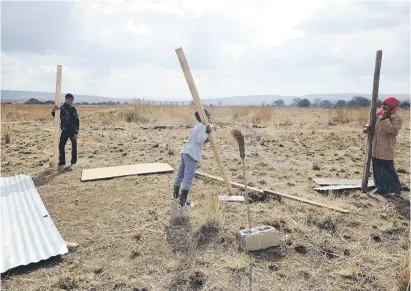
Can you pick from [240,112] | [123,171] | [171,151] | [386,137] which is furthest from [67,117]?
[240,112]

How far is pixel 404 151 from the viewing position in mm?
10148

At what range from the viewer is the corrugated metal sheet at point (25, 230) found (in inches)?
137

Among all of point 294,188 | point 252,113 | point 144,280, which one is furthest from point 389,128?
point 252,113

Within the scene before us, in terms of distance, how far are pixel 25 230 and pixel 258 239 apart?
→ 2.89 m

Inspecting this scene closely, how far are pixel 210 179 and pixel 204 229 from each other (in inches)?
86.2

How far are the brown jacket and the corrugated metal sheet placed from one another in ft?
17.0

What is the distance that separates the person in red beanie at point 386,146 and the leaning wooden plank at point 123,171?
157 inches

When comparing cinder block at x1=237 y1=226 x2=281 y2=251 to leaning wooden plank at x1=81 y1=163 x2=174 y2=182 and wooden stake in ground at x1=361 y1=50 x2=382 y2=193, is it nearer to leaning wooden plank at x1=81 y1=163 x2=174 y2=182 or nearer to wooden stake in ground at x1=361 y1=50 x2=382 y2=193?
wooden stake in ground at x1=361 y1=50 x2=382 y2=193

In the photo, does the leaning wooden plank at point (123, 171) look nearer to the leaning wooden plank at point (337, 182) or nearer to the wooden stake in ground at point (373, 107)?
the leaning wooden plank at point (337, 182)

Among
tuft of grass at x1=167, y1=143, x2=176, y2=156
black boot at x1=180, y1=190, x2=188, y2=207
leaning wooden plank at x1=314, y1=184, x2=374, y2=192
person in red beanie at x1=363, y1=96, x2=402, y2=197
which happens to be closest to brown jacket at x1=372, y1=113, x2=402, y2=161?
person in red beanie at x1=363, y1=96, x2=402, y2=197

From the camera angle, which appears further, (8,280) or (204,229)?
(204,229)

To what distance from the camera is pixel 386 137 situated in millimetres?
5645

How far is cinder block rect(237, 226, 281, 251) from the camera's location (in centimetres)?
376

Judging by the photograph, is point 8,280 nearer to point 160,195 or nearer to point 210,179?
point 160,195
